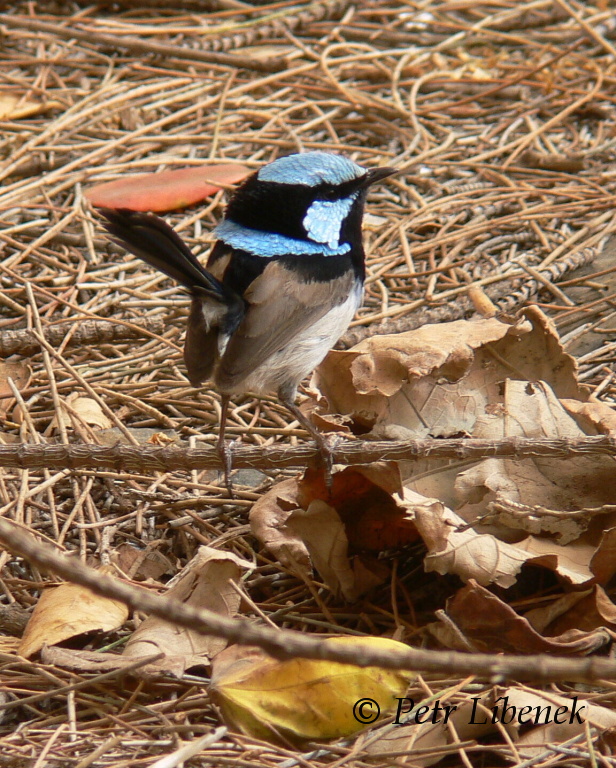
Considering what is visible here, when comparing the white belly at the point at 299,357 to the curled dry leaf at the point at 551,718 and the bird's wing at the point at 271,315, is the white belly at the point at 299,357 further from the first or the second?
the curled dry leaf at the point at 551,718

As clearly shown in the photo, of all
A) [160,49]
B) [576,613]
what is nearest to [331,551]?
[576,613]

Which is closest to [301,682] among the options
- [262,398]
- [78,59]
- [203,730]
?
[203,730]

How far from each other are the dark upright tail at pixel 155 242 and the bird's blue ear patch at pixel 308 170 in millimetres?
479

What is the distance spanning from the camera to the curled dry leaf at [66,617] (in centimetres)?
220

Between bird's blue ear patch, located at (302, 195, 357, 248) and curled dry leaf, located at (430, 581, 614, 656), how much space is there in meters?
1.31

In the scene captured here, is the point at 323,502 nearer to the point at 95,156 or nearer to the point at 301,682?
the point at 301,682

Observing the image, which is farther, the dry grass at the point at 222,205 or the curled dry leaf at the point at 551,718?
the dry grass at the point at 222,205

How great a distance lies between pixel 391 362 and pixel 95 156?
2.44 meters

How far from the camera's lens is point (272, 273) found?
2.83 meters

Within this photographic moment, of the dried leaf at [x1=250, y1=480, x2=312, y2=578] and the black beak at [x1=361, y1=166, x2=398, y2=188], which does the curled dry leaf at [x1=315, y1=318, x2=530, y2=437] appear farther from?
the black beak at [x1=361, y1=166, x2=398, y2=188]

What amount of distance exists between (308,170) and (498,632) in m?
1.58

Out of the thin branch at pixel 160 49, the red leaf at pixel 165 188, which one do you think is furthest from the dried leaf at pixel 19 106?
the red leaf at pixel 165 188

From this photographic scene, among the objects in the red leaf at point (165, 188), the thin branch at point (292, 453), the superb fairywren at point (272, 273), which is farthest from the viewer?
the red leaf at point (165, 188)

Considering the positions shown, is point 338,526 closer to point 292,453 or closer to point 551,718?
point 292,453
